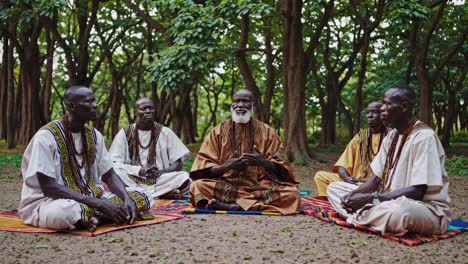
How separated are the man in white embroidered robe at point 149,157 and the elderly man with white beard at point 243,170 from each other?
1158 mm

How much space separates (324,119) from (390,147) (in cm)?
1575

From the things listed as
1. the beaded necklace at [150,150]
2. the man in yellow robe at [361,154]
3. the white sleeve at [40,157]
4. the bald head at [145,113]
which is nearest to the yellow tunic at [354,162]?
the man in yellow robe at [361,154]

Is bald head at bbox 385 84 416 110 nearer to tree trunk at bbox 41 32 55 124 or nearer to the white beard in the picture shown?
the white beard

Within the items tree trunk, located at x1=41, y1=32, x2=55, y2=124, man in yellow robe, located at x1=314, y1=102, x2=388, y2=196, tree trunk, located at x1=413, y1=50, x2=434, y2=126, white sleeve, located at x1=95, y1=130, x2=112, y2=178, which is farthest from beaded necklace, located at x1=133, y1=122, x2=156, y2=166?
tree trunk, located at x1=41, y1=32, x2=55, y2=124

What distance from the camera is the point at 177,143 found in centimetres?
802

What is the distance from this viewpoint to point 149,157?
780 centimetres

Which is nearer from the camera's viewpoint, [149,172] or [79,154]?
[79,154]

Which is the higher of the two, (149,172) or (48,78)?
(48,78)

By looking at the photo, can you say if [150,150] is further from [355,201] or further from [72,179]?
[355,201]

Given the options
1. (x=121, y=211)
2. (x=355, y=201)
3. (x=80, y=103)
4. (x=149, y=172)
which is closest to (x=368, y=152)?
(x=355, y=201)

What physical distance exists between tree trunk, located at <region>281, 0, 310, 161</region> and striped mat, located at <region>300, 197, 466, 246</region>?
15.8ft

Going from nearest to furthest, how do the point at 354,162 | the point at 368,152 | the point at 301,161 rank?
the point at 368,152 < the point at 354,162 < the point at 301,161

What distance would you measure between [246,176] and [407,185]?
221cm

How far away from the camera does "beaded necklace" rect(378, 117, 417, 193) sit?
5.02m
